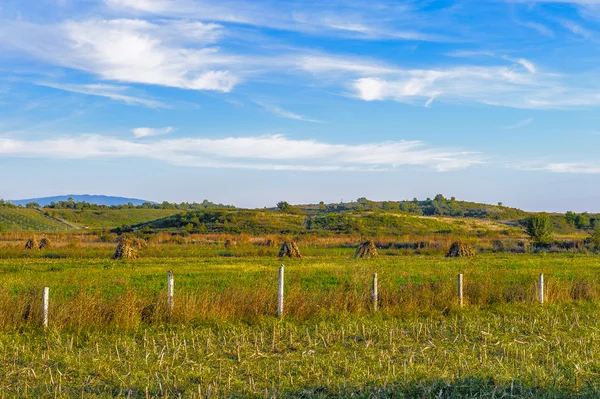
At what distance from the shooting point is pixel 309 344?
1295 cm

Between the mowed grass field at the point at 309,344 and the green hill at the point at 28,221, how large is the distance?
102 metres

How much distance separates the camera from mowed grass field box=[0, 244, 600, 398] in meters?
9.90

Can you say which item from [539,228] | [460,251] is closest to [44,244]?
[460,251]

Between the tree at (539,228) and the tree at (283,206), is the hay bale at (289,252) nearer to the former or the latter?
the tree at (539,228)

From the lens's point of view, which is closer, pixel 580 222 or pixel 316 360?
pixel 316 360

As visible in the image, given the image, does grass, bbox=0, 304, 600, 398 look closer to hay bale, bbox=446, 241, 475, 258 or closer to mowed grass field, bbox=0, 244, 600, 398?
mowed grass field, bbox=0, 244, 600, 398

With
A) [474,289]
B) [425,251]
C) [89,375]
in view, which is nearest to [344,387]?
[89,375]

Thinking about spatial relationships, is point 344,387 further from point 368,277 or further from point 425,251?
point 425,251

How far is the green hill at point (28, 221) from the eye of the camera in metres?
114

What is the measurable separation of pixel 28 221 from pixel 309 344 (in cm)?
11969

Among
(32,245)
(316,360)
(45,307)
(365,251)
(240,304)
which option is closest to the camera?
(316,360)

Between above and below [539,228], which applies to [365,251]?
below

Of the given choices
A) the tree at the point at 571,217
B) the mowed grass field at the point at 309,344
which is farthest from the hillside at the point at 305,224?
the mowed grass field at the point at 309,344

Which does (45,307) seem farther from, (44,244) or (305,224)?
(305,224)
